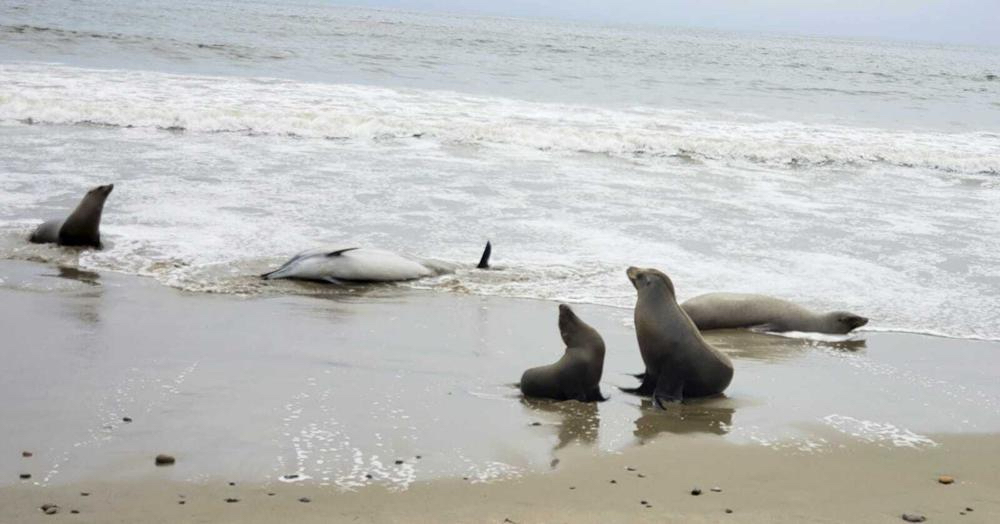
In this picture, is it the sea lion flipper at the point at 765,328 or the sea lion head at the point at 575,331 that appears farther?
the sea lion flipper at the point at 765,328

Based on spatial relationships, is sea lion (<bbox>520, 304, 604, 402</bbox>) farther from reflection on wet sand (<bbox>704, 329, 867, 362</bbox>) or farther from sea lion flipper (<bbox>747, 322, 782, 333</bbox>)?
sea lion flipper (<bbox>747, 322, 782, 333</bbox>)

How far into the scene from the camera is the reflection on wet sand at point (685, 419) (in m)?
4.80

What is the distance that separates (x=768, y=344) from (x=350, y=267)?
289 centimetres

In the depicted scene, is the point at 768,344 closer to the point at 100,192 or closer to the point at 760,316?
the point at 760,316

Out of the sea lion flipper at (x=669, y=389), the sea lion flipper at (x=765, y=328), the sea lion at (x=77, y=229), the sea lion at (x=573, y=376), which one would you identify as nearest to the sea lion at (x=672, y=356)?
the sea lion flipper at (x=669, y=389)

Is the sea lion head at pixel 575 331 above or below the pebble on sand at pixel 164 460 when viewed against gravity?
above

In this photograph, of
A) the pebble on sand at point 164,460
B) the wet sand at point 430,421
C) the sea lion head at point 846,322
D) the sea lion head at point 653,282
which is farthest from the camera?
the sea lion head at point 846,322

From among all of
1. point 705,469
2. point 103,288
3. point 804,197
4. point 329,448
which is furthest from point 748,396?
point 804,197

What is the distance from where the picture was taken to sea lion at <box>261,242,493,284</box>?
743cm

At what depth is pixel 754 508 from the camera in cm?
384

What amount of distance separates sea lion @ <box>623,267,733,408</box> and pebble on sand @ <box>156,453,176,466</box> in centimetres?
233

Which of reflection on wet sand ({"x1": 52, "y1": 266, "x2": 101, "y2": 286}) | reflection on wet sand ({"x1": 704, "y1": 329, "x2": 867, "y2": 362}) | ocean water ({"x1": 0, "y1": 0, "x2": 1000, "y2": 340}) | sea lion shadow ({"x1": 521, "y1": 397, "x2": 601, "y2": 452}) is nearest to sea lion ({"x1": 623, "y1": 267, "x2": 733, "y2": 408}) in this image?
sea lion shadow ({"x1": 521, "y1": 397, "x2": 601, "y2": 452})

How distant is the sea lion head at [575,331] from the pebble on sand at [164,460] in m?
2.09

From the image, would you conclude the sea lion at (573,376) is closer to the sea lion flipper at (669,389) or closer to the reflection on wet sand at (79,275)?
the sea lion flipper at (669,389)
